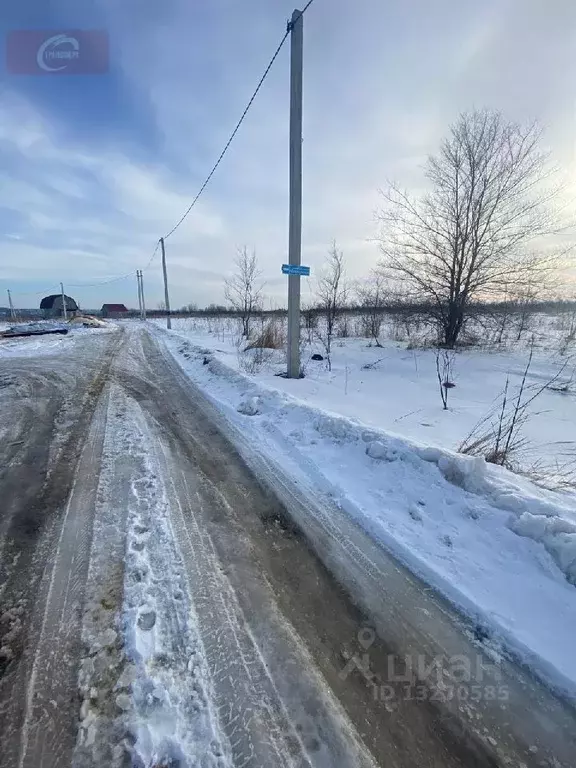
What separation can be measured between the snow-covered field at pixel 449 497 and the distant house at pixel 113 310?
83194mm

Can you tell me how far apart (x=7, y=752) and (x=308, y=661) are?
49.7 inches

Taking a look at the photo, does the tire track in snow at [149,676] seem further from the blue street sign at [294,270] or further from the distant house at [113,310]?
the distant house at [113,310]

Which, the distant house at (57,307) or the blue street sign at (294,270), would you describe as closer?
the blue street sign at (294,270)

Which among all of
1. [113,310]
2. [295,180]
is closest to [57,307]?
[113,310]

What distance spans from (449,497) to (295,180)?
6.87 m

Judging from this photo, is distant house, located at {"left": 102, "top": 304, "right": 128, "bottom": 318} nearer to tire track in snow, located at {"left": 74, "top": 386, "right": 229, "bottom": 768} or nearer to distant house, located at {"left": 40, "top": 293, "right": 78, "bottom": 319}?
distant house, located at {"left": 40, "top": 293, "right": 78, "bottom": 319}

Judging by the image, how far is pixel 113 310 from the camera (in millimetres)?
85375

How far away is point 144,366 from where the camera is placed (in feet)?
32.6

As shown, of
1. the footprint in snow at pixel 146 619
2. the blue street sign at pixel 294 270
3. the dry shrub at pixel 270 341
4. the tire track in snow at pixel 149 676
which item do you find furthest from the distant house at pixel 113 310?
the footprint in snow at pixel 146 619

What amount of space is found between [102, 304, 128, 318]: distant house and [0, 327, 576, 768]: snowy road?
279 feet

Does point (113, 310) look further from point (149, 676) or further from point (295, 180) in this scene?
point (149, 676)

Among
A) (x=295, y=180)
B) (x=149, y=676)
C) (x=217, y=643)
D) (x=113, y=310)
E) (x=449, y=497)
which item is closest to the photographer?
(x=149, y=676)

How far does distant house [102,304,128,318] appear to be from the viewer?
79.9 meters

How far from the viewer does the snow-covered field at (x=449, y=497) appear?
2.09 meters
